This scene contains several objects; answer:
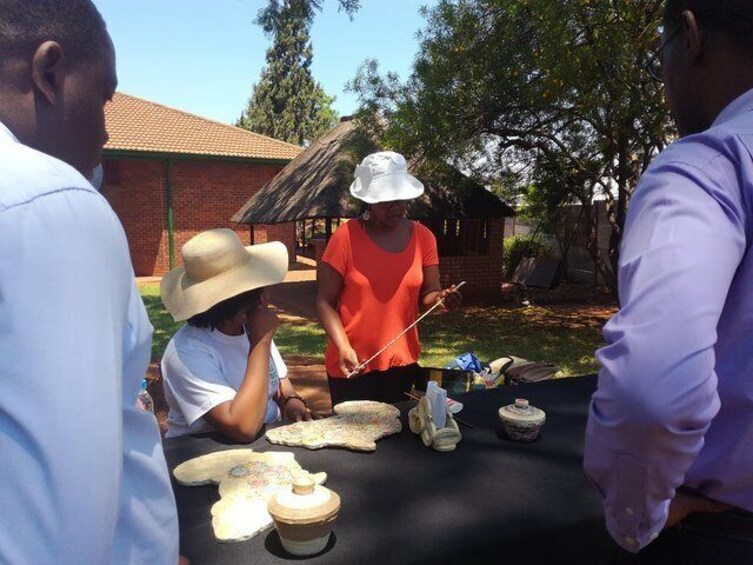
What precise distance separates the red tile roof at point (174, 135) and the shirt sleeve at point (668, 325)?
1597 cm

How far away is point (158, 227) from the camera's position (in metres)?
16.3

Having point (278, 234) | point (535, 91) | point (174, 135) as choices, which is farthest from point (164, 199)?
point (535, 91)

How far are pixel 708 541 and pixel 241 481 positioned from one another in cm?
126

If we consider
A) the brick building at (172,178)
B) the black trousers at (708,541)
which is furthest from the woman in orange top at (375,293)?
the brick building at (172,178)

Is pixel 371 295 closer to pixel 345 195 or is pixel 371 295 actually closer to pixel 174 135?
pixel 345 195

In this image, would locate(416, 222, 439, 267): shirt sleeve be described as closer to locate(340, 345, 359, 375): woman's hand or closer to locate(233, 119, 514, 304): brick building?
locate(340, 345, 359, 375): woman's hand

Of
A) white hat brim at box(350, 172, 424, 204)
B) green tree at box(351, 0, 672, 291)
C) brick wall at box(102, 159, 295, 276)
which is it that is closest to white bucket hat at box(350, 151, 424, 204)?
white hat brim at box(350, 172, 424, 204)

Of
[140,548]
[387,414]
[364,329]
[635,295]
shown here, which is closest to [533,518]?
[387,414]

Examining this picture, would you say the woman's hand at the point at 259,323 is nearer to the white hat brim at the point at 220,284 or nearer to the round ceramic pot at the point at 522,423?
the white hat brim at the point at 220,284

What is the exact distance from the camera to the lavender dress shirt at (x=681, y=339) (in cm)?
84

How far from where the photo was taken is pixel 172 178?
16.4 meters

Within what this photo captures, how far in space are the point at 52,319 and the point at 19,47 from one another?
365 mm

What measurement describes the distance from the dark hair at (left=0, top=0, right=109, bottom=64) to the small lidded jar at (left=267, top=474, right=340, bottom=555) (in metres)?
1.09

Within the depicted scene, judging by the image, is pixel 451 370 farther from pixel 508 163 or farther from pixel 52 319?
pixel 508 163
